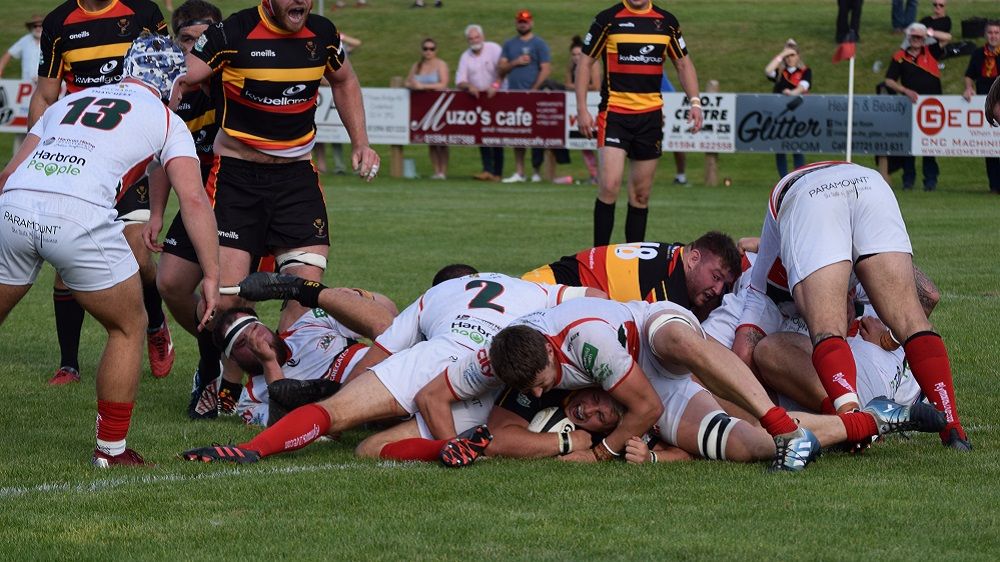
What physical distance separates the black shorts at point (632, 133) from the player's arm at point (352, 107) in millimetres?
4099

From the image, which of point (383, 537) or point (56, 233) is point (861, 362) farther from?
point (56, 233)

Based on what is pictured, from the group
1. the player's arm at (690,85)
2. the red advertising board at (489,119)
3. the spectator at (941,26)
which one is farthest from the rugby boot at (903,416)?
the red advertising board at (489,119)

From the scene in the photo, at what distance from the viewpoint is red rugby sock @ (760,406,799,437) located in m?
5.89

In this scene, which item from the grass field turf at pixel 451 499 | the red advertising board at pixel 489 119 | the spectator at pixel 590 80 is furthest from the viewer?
the red advertising board at pixel 489 119

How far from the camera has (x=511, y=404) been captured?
6508mm

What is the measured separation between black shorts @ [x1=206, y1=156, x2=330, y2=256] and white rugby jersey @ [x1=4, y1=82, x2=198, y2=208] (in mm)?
1727

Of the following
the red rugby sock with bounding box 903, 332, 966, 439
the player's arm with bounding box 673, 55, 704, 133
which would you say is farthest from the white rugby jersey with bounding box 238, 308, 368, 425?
the player's arm with bounding box 673, 55, 704, 133

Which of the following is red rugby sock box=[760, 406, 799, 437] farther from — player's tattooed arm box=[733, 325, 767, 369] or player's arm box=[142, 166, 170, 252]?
player's arm box=[142, 166, 170, 252]

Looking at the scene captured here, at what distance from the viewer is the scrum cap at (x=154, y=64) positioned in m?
6.15

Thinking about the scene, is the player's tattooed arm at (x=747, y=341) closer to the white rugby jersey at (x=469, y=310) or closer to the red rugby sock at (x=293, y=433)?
the white rugby jersey at (x=469, y=310)

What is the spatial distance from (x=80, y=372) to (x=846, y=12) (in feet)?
80.8

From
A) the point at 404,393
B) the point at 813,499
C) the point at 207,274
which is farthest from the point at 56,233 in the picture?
the point at 813,499

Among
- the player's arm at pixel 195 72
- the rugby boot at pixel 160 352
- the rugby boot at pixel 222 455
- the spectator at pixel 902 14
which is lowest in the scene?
the spectator at pixel 902 14

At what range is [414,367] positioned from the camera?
21.4ft
